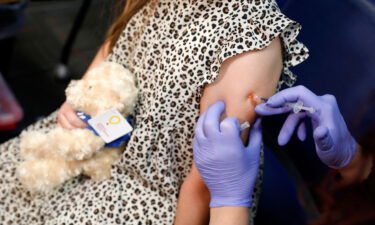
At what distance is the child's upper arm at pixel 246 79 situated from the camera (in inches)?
35.3

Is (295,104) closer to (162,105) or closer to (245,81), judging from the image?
(245,81)

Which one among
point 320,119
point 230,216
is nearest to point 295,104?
point 320,119

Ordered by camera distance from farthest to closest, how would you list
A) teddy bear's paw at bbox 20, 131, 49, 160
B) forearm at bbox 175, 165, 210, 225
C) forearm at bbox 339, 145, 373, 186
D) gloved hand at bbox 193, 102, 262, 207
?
teddy bear's paw at bbox 20, 131, 49, 160 → forearm at bbox 175, 165, 210, 225 → gloved hand at bbox 193, 102, 262, 207 → forearm at bbox 339, 145, 373, 186

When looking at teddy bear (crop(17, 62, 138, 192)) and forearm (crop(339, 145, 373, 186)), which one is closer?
forearm (crop(339, 145, 373, 186))

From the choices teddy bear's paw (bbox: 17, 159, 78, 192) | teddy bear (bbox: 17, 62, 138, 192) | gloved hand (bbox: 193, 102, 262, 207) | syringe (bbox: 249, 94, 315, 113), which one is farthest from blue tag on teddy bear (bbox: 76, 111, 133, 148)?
syringe (bbox: 249, 94, 315, 113)

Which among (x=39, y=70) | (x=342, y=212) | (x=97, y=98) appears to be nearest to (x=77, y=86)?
(x=97, y=98)

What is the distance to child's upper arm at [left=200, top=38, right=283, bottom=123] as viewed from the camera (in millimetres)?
897

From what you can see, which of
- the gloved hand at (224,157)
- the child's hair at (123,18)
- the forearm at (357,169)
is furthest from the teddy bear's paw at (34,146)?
the forearm at (357,169)

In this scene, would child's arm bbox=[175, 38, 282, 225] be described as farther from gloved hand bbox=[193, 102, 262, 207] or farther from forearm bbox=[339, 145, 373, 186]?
forearm bbox=[339, 145, 373, 186]

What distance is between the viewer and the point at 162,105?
1.03 m

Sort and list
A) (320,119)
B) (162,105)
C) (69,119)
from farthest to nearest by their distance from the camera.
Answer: (69,119) → (162,105) → (320,119)

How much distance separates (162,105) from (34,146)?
40 centimetres

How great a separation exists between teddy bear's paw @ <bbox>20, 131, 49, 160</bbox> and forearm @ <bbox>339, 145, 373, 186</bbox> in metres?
0.78

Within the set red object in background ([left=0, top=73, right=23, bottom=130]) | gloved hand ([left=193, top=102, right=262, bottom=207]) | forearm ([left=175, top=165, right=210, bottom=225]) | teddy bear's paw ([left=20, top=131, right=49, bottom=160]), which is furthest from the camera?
red object in background ([left=0, top=73, right=23, bottom=130])
